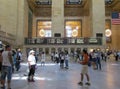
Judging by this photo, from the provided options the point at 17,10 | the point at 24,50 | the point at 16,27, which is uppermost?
the point at 17,10

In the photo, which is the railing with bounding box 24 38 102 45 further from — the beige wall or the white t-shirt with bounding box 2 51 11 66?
the white t-shirt with bounding box 2 51 11 66

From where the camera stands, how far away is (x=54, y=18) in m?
42.7

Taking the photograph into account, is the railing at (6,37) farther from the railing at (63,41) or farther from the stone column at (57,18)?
the stone column at (57,18)

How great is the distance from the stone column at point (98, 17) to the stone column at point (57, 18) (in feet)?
15.9

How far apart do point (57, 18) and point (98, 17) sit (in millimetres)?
6327

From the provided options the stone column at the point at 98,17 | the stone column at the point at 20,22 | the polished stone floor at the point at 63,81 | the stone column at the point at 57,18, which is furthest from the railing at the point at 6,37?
the polished stone floor at the point at 63,81

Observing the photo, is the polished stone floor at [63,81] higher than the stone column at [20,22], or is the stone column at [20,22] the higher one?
the stone column at [20,22]

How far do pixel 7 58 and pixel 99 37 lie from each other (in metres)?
33.8

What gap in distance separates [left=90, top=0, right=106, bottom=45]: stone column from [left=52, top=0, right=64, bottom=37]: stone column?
4.84 meters

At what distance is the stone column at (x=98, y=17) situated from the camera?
139ft

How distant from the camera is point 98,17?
42.5 m

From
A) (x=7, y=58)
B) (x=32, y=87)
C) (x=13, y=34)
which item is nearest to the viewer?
(x=7, y=58)

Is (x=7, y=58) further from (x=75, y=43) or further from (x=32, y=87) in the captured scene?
(x=75, y=43)

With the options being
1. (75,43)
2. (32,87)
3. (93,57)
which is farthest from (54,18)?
(32,87)
